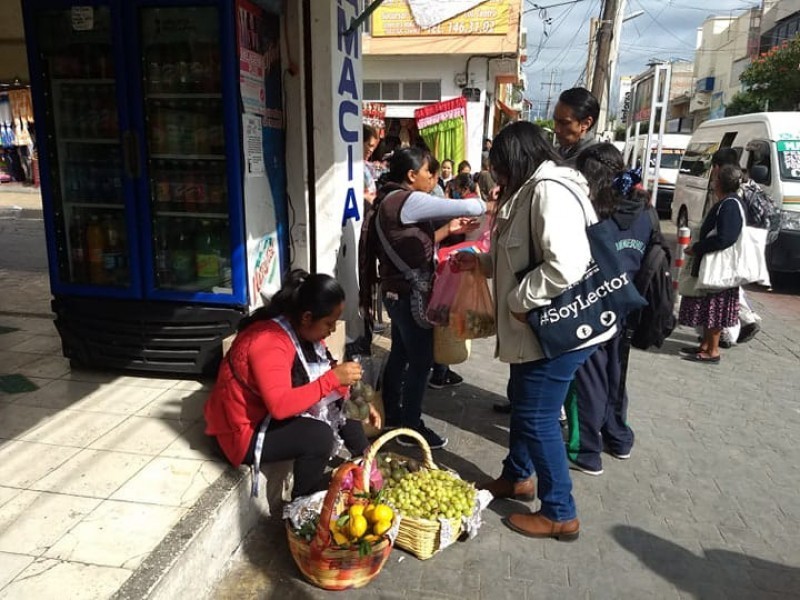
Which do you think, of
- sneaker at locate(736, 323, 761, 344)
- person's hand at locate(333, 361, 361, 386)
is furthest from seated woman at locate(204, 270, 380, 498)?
sneaker at locate(736, 323, 761, 344)

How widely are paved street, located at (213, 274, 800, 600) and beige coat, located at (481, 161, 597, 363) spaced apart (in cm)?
93

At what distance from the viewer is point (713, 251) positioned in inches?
200

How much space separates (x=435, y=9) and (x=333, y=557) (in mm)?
13092

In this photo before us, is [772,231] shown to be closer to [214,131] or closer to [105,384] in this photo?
[214,131]

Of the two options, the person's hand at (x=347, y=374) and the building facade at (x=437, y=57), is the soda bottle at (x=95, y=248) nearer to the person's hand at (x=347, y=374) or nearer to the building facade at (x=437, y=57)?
the person's hand at (x=347, y=374)

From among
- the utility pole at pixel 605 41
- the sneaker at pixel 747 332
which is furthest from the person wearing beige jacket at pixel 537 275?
the utility pole at pixel 605 41

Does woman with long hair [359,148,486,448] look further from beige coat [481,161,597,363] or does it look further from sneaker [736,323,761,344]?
sneaker [736,323,761,344]

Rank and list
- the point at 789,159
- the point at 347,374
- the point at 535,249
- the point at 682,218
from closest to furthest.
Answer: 1. the point at 535,249
2. the point at 347,374
3. the point at 789,159
4. the point at 682,218

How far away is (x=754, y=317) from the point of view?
19.1ft

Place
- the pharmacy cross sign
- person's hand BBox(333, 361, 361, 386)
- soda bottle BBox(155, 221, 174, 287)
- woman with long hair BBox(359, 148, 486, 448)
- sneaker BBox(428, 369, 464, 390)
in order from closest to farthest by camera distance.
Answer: person's hand BBox(333, 361, 361, 386)
woman with long hair BBox(359, 148, 486, 448)
soda bottle BBox(155, 221, 174, 287)
sneaker BBox(428, 369, 464, 390)
the pharmacy cross sign

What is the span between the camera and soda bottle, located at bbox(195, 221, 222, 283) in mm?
3979

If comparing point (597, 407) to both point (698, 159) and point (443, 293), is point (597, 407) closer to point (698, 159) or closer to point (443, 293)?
point (443, 293)

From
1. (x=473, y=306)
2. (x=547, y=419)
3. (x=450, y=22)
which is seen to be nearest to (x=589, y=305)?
(x=547, y=419)

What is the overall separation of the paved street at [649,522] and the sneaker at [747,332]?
115 centimetres
